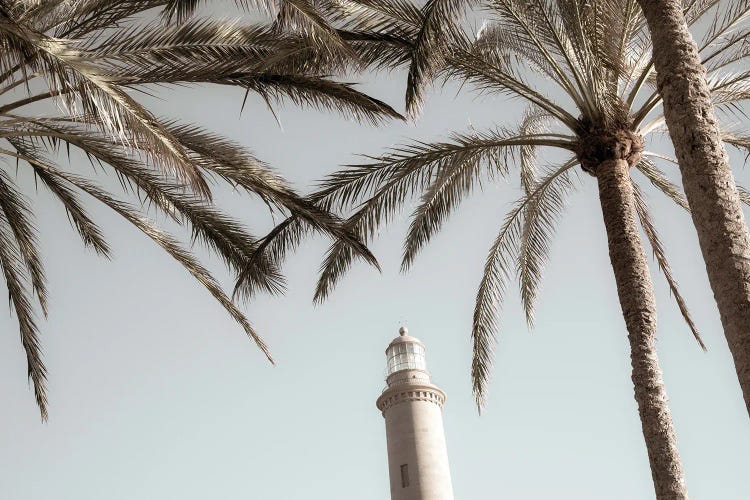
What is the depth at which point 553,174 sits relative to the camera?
35.7ft

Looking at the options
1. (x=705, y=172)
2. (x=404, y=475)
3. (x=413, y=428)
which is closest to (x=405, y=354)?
(x=413, y=428)

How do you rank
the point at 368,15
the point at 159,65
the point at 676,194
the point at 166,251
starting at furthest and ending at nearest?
1. the point at 676,194
2. the point at 166,251
3. the point at 368,15
4. the point at 159,65

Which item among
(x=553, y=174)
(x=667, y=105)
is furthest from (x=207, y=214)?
(x=667, y=105)

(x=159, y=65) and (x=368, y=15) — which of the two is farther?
(x=368, y=15)

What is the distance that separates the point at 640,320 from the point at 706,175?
2573mm

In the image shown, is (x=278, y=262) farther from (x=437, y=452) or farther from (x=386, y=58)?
(x=437, y=452)

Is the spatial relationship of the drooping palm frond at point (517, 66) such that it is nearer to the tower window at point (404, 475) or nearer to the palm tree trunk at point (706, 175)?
the palm tree trunk at point (706, 175)

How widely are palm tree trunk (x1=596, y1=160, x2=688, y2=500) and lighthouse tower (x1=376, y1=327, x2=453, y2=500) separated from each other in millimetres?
16592

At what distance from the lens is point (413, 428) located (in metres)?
25.2

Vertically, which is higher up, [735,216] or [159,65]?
[159,65]

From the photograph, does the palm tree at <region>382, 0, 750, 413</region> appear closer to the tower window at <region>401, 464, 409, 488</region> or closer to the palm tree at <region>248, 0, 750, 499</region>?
the palm tree at <region>248, 0, 750, 499</region>

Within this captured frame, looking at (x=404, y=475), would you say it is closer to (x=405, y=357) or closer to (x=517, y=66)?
(x=405, y=357)

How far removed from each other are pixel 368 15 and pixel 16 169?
168 inches

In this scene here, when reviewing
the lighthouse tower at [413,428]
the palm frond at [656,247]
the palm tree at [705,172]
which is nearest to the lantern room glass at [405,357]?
the lighthouse tower at [413,428]
